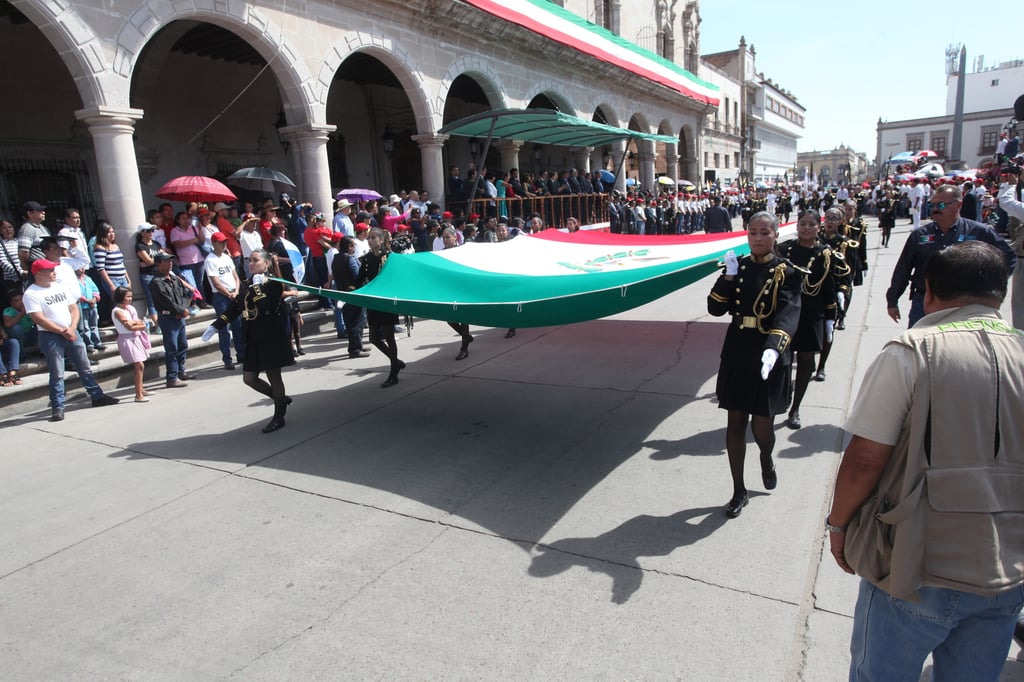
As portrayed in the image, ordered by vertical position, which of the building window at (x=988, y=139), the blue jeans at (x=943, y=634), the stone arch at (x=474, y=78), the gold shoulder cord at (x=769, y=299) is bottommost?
the blue jeans at (x=943, y=634)

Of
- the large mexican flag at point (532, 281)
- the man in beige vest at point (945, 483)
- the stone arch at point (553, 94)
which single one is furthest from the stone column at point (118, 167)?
the stone arch at point (553, 94)

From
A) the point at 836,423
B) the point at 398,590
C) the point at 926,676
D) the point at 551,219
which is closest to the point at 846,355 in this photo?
the point at 836,423

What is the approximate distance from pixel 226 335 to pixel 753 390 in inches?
283

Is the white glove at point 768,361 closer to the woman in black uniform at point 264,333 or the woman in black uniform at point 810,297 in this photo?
the woman in black uniform at point 810,297

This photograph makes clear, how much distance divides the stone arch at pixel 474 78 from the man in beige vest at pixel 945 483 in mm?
13945

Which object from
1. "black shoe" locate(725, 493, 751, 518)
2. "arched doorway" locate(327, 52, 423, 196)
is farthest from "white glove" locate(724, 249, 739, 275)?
"arched doorway" locate(327, 52, 423, 196)

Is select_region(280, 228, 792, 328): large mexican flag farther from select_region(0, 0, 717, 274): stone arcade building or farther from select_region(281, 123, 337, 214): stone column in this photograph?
select_region(281, 123, 337, 214): stone column

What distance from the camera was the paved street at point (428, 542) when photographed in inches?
108

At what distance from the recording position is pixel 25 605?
3.32 meters

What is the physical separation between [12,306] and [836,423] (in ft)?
28.8

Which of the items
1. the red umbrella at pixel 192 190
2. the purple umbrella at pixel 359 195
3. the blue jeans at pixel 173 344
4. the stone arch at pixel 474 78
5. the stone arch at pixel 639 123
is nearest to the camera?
the blue jeans at pixel 173 344

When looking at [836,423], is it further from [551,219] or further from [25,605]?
[551,219]

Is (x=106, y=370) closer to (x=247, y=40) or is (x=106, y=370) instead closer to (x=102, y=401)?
(x=102, y=401)

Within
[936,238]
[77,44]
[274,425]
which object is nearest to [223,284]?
[274,425]
